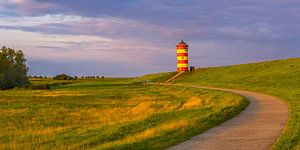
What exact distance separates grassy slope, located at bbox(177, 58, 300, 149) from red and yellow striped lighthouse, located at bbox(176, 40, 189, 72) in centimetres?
246

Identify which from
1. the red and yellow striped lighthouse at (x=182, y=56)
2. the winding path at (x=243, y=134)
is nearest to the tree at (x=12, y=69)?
the red and yellow striped lighthouse at (x=182, y=56)

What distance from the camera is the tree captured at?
3711 inches

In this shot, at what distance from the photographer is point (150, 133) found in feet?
49.7

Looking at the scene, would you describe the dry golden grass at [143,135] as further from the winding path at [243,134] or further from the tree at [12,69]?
the tree at [12,69]

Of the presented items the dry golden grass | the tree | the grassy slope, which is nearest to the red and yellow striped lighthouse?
the grassy slope

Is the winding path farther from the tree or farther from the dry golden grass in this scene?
the tree

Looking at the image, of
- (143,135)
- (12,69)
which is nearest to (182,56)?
(12,69)

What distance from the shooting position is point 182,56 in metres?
91.1

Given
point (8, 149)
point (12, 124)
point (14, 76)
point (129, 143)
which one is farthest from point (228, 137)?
point (14, 76)

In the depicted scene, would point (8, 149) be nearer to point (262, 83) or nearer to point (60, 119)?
point (60, 119)

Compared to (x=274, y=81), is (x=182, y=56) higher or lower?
higher

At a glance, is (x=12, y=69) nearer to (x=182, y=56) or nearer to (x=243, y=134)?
(x=182, y=56)

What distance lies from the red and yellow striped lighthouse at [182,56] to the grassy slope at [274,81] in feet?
8.08

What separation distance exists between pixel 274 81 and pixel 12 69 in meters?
56.6
